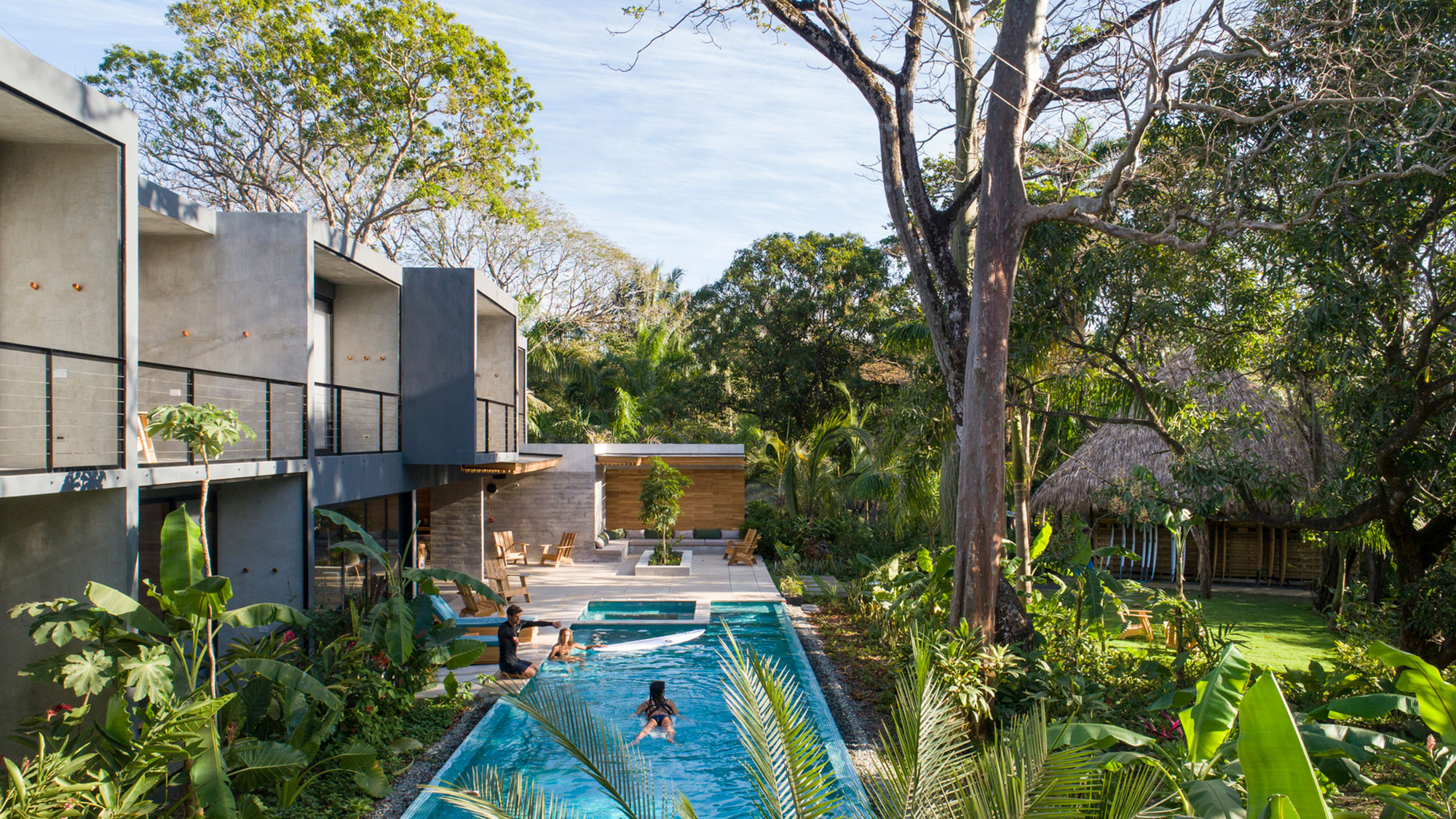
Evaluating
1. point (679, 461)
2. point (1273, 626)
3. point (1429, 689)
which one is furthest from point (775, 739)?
point (679, 461)

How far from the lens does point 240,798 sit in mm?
6359

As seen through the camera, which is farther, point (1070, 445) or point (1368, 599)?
point (1070, 445)

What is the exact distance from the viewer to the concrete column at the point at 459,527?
17.0m

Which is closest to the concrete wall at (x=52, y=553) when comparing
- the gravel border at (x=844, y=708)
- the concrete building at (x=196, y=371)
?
the concrete building at (x=196, y=371)

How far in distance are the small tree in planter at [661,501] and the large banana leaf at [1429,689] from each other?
16.1m

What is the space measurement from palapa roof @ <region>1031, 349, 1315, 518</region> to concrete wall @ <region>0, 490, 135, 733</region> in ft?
44.3

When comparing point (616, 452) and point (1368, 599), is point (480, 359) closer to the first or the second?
point (616, 452)

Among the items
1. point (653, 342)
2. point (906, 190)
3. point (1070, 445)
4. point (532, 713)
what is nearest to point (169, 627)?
point (532, 713)

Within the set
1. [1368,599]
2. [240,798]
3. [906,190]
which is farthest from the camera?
[1368,599]

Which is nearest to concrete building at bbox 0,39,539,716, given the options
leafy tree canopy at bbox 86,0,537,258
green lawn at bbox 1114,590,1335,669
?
leafy tree canopy at bbox 86,0,537,258

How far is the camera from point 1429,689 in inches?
171

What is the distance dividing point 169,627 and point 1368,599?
16.9 meters

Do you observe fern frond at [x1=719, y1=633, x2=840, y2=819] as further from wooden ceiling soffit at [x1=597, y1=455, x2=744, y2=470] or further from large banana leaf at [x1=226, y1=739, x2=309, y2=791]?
wooden ceiling soffit at [x1=597, y1=455, x2=744, y2=470]

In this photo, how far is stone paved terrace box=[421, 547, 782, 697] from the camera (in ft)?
49.5
